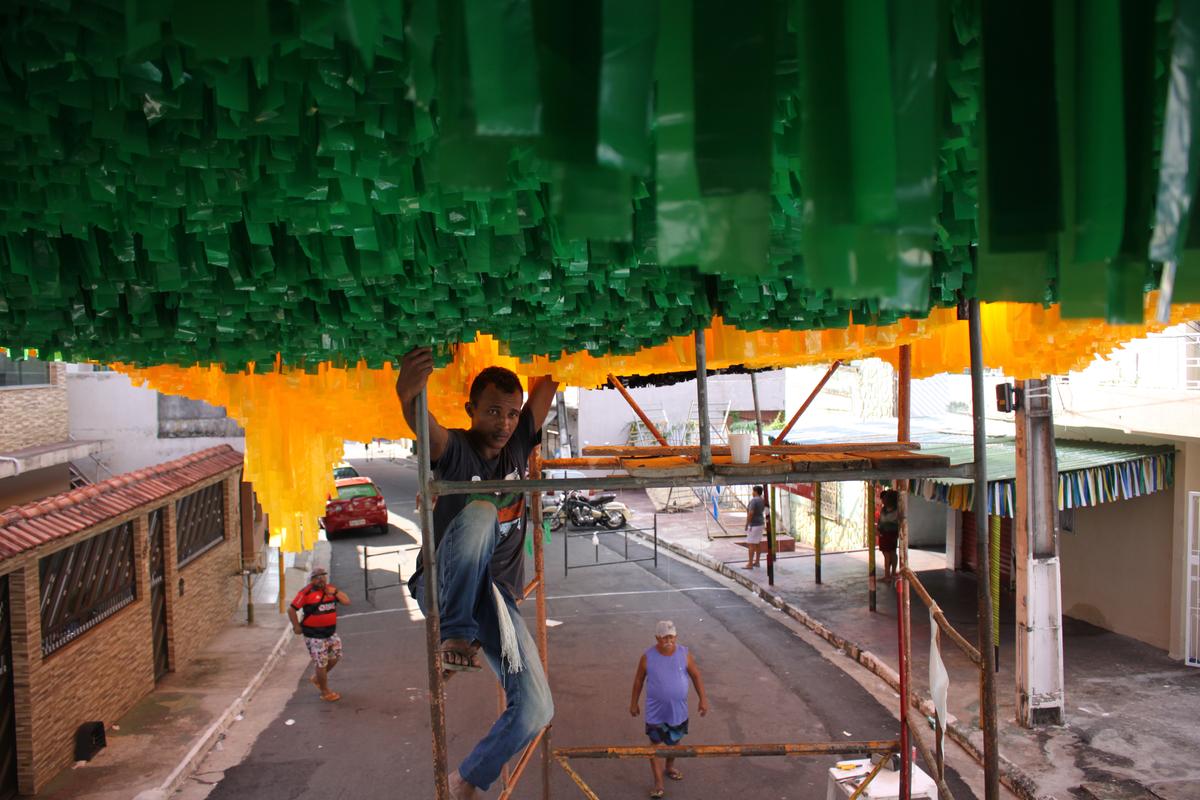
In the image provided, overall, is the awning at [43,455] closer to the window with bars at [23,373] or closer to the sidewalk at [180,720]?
the window with bars at [23,373]

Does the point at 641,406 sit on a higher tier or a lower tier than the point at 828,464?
lower

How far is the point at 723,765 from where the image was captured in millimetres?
7637

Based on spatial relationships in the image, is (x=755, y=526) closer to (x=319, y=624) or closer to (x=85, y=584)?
(x=319, y=624)

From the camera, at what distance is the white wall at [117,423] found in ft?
54.4

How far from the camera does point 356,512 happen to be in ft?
70.2

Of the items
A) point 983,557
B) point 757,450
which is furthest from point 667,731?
point 983,557

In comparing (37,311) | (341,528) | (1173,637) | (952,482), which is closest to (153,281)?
(37,311)

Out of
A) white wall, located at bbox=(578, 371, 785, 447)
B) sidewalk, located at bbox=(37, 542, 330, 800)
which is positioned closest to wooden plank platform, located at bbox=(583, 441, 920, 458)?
sidewalk, located at bbox=(37, 542, 330, 800)

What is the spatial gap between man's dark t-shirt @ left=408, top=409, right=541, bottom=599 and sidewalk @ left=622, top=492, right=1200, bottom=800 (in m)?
5.06

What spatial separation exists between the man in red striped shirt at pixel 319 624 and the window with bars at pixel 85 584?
1.87 metres

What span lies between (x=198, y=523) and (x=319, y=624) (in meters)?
3.87

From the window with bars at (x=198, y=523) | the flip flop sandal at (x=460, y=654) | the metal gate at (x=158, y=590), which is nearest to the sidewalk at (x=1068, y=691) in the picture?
the flip flop sandal at (x=460, y=654)

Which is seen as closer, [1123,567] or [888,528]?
[1123,567]

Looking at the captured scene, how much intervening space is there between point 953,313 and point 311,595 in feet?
26.0
